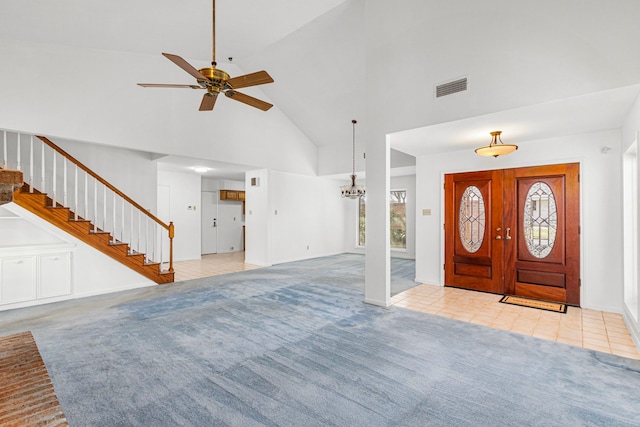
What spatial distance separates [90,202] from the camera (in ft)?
19.3

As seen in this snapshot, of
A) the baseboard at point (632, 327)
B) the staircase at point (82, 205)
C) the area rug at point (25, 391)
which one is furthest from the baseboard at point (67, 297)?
the baseboard at point (632, 327)

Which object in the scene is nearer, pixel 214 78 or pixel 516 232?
pixel 214 78

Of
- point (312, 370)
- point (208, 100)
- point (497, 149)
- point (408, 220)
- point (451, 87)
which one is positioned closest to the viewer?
point (312, 370)

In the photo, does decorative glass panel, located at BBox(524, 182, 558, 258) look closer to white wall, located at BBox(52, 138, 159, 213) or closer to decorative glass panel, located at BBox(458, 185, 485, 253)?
decorative glass panel, located at BBox(458, 185, 485, 253)

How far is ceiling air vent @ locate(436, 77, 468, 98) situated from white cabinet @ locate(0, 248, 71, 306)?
6.00m

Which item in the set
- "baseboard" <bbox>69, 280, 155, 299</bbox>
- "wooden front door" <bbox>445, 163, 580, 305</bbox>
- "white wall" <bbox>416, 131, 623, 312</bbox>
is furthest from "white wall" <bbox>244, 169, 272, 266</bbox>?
"white wall" <bbox>416, 131, 623, 312</bbox>

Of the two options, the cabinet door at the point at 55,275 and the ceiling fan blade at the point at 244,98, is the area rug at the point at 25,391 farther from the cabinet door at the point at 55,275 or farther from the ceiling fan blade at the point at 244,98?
the ceiling fan blade at the point at 244,98

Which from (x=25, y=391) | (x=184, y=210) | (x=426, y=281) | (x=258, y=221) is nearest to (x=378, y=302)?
(x=426, y=281)

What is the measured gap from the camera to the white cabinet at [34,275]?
14.1 ft

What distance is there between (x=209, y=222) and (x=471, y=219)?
786cm

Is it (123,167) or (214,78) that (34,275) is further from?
(214,78)

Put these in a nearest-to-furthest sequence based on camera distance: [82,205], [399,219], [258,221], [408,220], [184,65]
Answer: [184,65]
[82,205]
[258,221]
[408,220]
[399,219]

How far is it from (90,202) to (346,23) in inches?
230

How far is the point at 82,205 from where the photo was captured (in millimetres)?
5781
